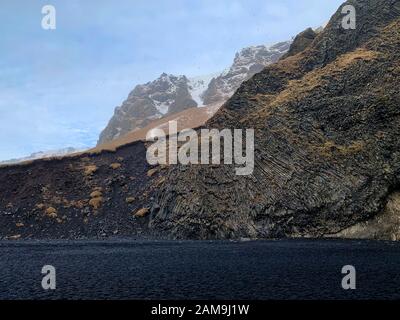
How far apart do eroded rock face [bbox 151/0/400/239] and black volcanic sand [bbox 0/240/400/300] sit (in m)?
23.6

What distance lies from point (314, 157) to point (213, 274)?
53.6 m

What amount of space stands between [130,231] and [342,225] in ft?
178

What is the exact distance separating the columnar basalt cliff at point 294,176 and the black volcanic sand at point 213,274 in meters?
23.1

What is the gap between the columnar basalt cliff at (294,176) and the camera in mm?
84938

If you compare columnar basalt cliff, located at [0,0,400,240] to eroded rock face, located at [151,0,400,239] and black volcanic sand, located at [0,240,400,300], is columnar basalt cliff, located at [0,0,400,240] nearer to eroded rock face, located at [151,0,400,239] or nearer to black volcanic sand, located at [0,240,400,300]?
eroded rock face, located at [151,0,400,239]

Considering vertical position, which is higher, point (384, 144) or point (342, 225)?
point (384, 144)

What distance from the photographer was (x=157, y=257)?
194ft

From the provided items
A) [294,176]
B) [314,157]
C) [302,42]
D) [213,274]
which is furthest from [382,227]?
[302,42]

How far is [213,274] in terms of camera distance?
43.4 meters

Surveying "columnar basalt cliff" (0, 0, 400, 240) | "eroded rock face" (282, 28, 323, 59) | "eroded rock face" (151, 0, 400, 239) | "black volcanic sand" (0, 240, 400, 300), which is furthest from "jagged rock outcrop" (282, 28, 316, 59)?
"black volcanic sand" (0, 240, 400, 300)

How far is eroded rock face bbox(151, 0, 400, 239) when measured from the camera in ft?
279

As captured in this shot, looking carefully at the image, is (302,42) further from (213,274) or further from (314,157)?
(213,274)

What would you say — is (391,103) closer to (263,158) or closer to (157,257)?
(263,158)
